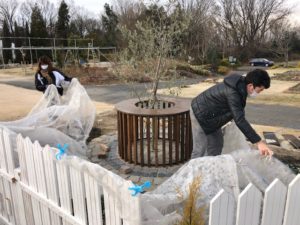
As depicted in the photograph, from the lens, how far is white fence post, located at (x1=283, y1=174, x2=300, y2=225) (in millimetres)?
1501

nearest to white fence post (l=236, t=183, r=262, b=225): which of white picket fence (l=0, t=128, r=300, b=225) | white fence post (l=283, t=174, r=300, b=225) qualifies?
white picket fence (l=0, t=128, r=300, b=225)

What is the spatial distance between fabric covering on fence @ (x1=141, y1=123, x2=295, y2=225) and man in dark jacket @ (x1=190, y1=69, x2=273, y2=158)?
134 millimetres

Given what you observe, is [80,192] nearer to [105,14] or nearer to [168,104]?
[168,104]

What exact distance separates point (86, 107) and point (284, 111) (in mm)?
5115

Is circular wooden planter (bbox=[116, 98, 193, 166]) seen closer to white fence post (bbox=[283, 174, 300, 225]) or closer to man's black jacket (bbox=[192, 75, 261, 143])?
man's black jacket (bbox=[192, 75, 261, 143])

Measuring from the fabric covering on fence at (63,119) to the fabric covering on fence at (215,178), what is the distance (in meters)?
2.03

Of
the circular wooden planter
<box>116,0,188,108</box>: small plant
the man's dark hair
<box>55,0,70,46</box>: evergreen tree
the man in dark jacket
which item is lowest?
the circular wooden planter

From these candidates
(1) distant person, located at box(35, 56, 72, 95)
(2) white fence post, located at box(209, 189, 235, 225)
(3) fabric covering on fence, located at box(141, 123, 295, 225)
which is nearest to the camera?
(2) white fence post, located at box(209, 189, 235, 225)

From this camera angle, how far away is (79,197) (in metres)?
1.76

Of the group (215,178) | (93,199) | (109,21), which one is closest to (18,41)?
(109,21)

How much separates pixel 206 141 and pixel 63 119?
86.4 inches

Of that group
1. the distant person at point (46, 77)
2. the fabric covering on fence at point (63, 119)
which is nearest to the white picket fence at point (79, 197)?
the fabric covering on fence at point (63, 119)

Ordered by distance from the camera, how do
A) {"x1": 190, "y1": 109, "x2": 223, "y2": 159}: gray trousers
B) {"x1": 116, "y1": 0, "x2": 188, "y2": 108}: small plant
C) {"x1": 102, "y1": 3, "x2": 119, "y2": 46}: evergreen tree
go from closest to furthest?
{"x1": 190, "y1": 109, "x2": 223, "y2": 159}: gray trousers, {"x1": 116, "y1": 0, "x2": 188, "y2": 108}: small plant, {"x1": 102, "y1": 3, "x2": 119, "y2": 46}: evergreen tree

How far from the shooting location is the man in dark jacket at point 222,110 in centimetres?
226
